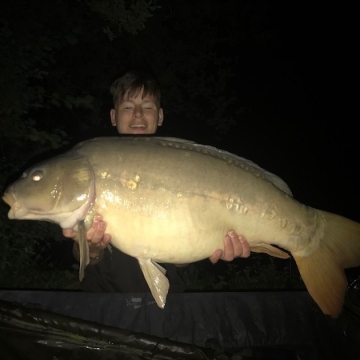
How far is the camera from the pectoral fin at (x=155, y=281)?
1.53 metres

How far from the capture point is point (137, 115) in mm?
2283

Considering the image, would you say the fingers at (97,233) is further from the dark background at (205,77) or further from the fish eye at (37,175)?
the dark background at (205,77)

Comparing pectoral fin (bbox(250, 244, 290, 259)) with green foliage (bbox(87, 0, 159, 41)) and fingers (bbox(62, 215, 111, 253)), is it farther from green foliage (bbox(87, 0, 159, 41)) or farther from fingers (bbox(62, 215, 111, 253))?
green foliage (bbox(87, 0, 159, 41))

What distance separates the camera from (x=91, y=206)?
4.82 ft

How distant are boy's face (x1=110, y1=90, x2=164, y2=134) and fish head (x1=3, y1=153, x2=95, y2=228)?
0.85 m

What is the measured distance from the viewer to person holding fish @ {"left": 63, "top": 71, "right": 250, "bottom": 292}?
179 centimetres

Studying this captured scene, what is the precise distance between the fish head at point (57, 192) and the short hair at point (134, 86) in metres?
0.98

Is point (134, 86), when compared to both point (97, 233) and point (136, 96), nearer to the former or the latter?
point (136, 96)

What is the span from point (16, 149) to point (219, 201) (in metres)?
2.69

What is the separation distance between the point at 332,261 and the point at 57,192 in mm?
1209

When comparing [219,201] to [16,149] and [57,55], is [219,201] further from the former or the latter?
[57,55]

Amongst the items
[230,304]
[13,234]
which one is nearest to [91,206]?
[230,304]

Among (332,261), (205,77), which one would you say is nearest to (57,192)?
(332,261)

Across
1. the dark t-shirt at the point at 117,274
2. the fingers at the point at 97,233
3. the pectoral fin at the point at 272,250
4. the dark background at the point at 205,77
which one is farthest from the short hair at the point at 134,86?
the pectoral fin at the point at 272,250
